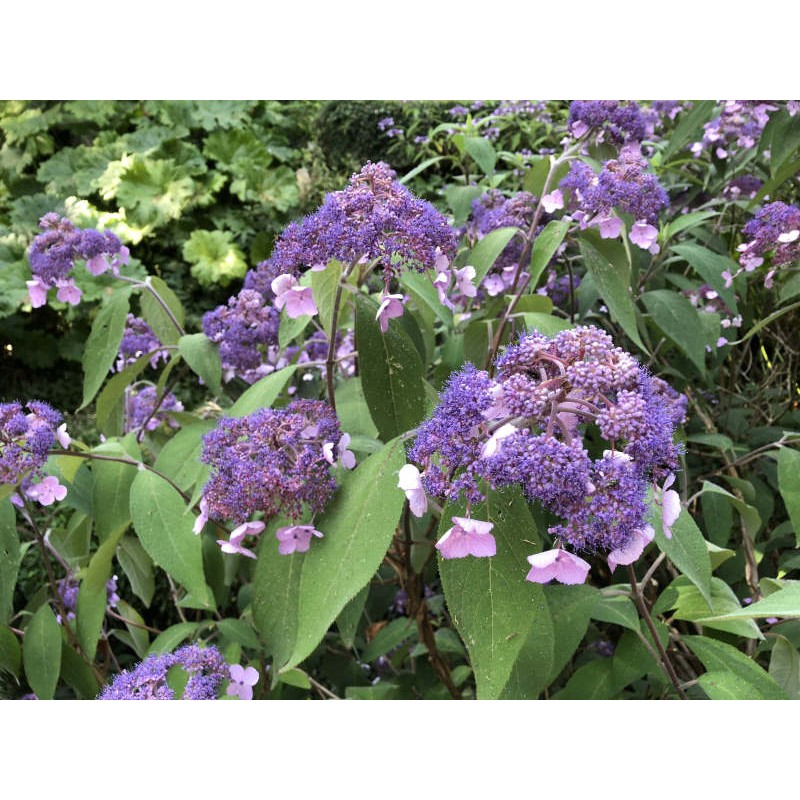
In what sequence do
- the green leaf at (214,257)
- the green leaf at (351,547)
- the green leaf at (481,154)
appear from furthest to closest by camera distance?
the green leaf at (214,257) → the green leaf at (481,154) → the green leaf at (351,547)

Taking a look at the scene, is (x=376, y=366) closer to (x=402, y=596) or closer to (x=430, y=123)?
(x=402, y=596)

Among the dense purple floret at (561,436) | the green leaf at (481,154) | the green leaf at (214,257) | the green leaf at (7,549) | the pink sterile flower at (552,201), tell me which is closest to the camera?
the dense purple floret at (561,436)

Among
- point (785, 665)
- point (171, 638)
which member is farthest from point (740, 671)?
point (171, 638)

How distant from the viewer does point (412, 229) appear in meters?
0.85

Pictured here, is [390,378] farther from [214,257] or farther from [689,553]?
[214,257]

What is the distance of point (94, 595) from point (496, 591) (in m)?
0.73

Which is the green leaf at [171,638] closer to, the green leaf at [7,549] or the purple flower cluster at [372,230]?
the green leaf at [7,549]

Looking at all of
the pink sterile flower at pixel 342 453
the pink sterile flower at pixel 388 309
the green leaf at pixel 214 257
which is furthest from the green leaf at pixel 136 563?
the green leaf at pixel 214 257

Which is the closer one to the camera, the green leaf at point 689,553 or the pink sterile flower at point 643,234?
the green leaf at point 689,553

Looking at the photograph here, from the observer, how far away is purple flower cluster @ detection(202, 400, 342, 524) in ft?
2.67

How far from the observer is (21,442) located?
38.0 inches

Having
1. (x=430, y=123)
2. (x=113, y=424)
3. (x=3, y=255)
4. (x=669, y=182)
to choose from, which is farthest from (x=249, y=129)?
(x=113, y=424)

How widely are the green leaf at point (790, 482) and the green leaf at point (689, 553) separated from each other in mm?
291

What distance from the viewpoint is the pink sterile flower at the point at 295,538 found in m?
0.81
